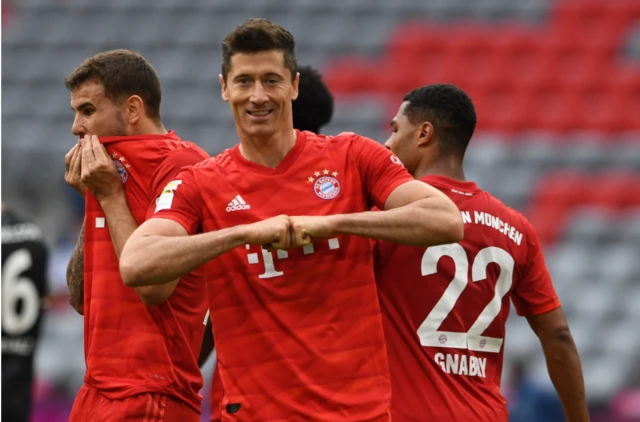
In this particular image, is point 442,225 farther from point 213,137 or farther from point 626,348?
point 213,137

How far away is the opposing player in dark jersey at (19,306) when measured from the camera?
670 centimetres

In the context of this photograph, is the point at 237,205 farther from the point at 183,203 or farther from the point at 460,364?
the point at 460,364

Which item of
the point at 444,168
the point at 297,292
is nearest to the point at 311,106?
the point at 444,168

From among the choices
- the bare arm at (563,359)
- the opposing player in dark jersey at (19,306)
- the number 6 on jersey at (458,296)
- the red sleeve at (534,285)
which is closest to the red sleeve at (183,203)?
the number 6 on jersey at (458,296)

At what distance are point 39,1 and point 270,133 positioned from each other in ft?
47.0

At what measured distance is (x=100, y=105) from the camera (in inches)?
166

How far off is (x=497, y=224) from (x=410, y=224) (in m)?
1.04

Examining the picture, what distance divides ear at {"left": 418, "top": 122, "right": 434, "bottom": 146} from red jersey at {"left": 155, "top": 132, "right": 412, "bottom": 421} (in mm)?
789

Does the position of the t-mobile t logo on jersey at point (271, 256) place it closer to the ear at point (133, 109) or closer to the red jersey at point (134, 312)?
the red jersey at point (134, 312)

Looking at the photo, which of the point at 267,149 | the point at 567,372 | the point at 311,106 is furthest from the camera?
the point at 311,106

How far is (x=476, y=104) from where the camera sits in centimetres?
1413

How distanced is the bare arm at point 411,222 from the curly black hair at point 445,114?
0.99m

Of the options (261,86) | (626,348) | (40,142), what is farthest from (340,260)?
(40,142)

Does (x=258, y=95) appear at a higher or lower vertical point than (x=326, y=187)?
higher
